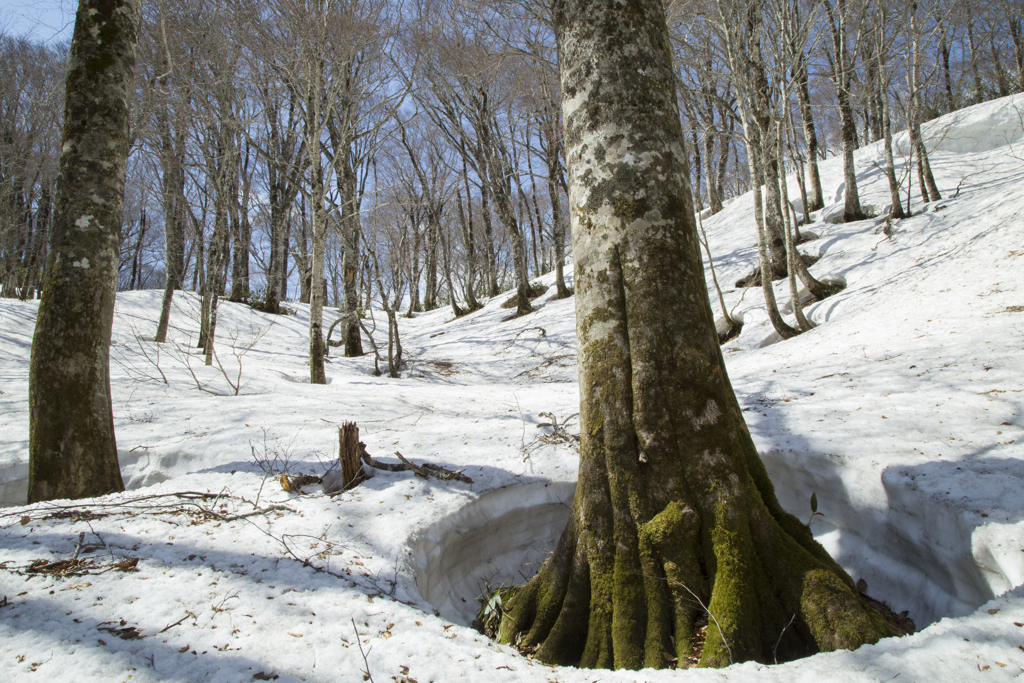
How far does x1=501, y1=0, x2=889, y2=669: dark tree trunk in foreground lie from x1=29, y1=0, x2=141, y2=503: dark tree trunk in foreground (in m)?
2.93

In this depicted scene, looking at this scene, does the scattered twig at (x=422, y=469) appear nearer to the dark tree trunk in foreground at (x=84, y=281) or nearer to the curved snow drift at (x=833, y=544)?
the curved snow drift at (x=833, y=544)

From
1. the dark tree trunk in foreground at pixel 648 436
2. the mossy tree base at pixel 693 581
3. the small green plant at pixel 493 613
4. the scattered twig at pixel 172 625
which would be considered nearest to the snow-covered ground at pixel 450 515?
the scattered twig at pixel 172 625

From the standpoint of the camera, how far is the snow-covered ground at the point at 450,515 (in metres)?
1.70

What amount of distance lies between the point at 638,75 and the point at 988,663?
2595 mm

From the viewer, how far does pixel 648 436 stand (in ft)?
7.44

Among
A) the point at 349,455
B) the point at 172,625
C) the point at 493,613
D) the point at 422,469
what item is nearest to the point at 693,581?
the point at 493,613

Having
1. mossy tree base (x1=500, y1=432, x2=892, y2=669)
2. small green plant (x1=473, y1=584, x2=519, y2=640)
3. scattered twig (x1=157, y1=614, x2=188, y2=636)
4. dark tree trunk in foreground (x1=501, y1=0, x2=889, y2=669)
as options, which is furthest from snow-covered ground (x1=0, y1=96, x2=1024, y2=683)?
dark tree trunk in foreground (x1=501, y1=0, x2=889, y2=669)

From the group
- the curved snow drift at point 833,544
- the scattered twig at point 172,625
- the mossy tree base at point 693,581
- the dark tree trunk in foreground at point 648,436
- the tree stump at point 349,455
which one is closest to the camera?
the scattered twig at point 172,625

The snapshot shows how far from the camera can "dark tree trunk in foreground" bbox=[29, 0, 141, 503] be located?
309cm

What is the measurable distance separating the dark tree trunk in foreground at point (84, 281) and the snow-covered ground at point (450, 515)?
1.61 feet

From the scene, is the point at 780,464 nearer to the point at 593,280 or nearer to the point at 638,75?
the point at 593,280

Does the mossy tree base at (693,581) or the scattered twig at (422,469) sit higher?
the scattered twig at (422,469)

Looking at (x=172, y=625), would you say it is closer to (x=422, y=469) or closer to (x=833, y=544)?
(x=422, y=469)

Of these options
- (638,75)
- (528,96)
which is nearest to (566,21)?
(638,75)
